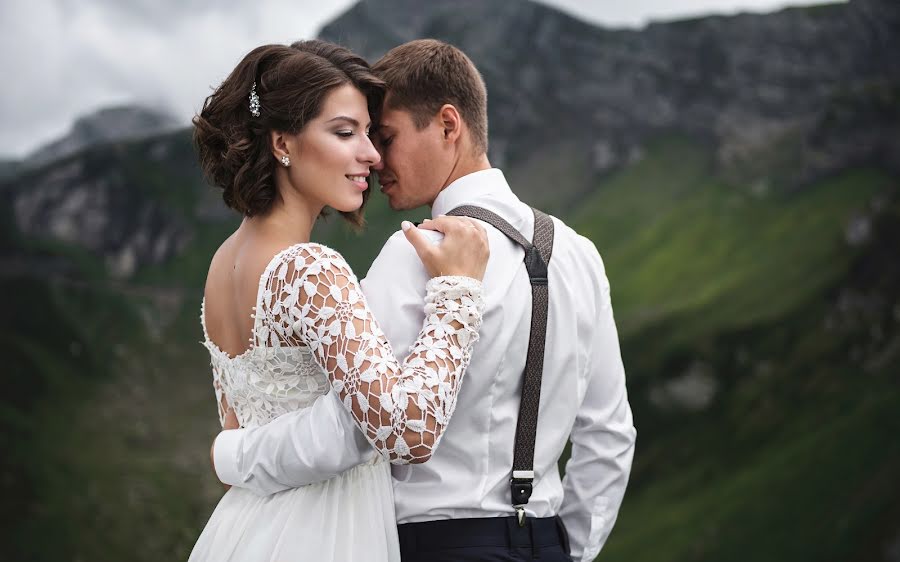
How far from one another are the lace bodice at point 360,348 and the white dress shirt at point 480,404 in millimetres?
174

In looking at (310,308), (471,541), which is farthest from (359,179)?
(471,541)

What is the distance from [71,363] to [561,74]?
6358cm

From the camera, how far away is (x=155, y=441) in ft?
232

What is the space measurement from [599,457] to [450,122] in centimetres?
190

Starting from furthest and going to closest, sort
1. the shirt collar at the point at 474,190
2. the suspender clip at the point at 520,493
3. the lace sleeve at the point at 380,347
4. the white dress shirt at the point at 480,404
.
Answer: the shirt collar at the point at 474,190 → the suspender clip at the point at 520,493 → the white dress shirt at the point at 480,404 → the lace sleeve at the point at 380,347

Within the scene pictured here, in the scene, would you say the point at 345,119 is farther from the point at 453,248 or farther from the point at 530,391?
the point at 530,391

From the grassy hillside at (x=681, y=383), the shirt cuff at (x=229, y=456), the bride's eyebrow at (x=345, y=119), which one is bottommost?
the grassy hillside at (x=681, y=383)

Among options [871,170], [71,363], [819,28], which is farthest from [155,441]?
[819,28]

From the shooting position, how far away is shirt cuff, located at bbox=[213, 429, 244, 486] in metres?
3.90

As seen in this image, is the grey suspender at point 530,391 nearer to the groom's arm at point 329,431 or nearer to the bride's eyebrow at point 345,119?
the groom's arm at point 329,431

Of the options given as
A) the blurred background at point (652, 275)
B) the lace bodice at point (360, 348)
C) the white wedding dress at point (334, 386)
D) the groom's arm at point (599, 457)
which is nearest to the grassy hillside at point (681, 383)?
the blurred background at point (652, 275)

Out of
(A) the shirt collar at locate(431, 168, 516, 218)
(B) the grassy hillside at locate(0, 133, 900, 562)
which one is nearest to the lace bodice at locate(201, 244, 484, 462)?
(A) the shirt collar at locate(431, 168, 516, 218)

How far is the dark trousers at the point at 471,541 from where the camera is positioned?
376cm

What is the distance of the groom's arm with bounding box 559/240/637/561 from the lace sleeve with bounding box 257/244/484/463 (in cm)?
120
